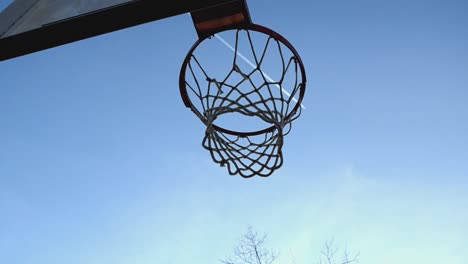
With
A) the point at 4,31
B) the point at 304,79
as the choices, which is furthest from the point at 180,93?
the point at 4,31

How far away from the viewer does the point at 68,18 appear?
2643 mm

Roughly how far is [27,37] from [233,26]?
151cm

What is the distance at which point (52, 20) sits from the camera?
267 cm

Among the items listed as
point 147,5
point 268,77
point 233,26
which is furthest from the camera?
point 268,77

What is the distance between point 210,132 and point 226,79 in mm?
603

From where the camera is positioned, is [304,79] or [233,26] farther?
[304,79]

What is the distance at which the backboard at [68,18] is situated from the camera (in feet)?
8.59

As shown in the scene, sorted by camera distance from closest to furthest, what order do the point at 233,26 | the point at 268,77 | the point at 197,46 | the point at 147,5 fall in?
1. the point at 147,5
2. the point at 233,26
3. the point at 197,46
4. the point at 268,77

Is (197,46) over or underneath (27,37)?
over

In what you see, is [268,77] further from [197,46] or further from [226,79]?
[197,46]

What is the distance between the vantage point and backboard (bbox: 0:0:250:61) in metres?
2.62

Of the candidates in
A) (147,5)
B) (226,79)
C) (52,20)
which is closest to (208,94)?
(226,79)

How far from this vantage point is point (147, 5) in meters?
2.61

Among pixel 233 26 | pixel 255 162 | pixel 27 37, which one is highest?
pixel 233 26
